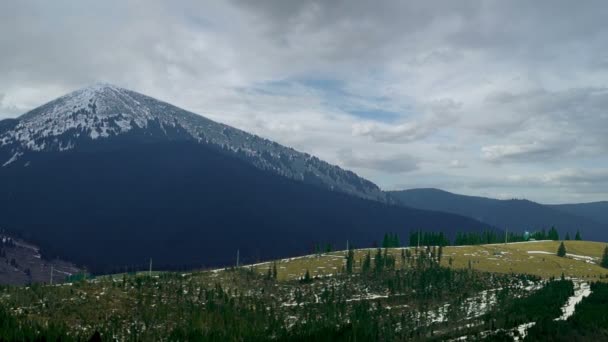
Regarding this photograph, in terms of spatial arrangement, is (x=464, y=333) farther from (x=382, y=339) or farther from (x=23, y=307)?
(x=23, y=307)

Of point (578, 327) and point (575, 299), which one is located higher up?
point (578, 327)

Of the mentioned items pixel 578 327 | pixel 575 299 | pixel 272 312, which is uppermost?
pixel 578 327

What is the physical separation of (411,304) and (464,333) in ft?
181

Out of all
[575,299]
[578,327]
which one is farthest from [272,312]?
[575,299]

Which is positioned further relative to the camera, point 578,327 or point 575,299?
point 575,299

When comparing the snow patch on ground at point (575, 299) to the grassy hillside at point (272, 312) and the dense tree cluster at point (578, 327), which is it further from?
the dense tree cluster at point (578, 327)

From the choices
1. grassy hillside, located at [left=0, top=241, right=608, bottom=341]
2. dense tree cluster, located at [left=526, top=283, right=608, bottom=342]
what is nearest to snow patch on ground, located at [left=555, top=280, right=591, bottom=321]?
grassy hillside, located at [left=0, top=241, right=608, bottom=341]

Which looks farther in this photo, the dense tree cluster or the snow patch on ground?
the snow patch on ground

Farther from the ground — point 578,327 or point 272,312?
point 578,327

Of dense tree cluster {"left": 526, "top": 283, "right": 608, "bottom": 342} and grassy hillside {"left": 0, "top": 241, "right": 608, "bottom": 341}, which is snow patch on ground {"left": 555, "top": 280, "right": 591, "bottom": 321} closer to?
grassy hillside {"left": 0, "top": 241, "right": 608, "bottom": 341}

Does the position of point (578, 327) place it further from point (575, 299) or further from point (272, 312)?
point (272, 312)

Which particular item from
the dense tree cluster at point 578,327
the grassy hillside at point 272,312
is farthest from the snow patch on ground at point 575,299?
the dense tree cluster at point 578,327

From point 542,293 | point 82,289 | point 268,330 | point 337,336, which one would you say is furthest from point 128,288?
point 542,293

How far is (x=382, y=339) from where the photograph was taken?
139500 millimetres
